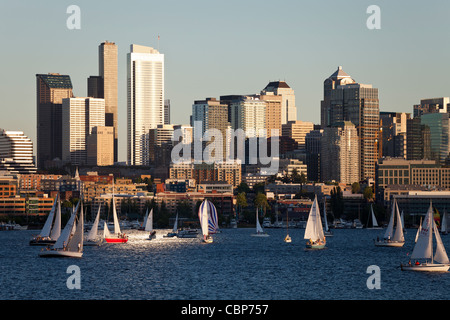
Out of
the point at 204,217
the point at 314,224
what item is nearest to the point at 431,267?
the point at 314,224

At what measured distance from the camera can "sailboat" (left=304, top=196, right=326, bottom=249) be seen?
380 ft

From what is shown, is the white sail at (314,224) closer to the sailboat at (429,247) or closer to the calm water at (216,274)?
the calm water at (216,274)

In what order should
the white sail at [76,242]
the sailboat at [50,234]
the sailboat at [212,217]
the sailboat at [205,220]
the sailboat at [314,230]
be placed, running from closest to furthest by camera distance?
the white sail at [76,242] < the sailboat at [314,230] < the sailboat at [50,234] < the sailboat at [205,220] < the sailboat at [212,217]

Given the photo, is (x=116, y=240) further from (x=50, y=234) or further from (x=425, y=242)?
(x=425, y=242)

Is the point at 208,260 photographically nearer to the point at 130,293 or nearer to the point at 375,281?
the point at 375,281

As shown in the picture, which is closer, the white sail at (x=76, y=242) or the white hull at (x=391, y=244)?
the white sail at (x=76, y=242)

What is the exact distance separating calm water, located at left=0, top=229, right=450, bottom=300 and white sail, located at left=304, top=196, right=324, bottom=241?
2.41m

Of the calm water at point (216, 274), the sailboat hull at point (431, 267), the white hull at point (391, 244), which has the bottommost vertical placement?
the white hull at point (391, 244)

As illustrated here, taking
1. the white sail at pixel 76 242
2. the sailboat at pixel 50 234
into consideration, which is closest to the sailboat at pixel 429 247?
the white sail at pixel 76 242

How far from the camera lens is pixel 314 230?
Result: 118250 mm

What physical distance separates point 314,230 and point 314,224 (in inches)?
58.1

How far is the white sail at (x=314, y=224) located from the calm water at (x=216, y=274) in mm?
2410

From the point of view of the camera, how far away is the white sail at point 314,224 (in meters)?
115
